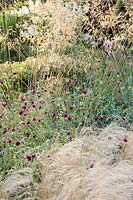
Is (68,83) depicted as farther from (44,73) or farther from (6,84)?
(6,84)

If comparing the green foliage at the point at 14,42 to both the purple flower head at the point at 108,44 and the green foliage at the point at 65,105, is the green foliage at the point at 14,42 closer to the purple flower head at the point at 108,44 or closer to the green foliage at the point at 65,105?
the green foliage at the point at 65,105

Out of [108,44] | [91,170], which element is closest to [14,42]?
[108,44]

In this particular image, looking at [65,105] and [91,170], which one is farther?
[65,105]

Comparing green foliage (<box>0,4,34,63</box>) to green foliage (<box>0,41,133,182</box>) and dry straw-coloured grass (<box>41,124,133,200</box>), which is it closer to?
green foliage (<box>0,41,133,182</box>)

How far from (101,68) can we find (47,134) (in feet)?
5.05

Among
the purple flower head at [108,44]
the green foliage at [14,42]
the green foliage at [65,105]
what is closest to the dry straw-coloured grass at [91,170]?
the green foliage at [65,105]

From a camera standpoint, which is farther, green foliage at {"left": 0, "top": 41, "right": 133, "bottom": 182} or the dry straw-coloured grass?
green foliage at {"left": 0, "top": 41, "right": 133, "bottom": 182}

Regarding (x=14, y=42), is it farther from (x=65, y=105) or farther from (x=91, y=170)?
(x=91, y=170)

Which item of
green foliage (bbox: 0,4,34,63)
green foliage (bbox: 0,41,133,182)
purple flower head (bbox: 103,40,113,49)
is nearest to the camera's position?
green foliage (bbox: 0,41,133,182)

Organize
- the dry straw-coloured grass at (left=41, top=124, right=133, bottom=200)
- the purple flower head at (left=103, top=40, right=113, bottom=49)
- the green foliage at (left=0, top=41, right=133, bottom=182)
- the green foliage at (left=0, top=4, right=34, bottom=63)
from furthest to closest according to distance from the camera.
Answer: the green foliage at (left=0, top=4, right=34, bottom=63) < the purple flower head at (left=103, top=40, right=113, bottom=49) < the green foliage at (left=0, top=41, right=133, bottom=182) < the dry straw-coloured grass at (left=41, top=124, right=133, bottom=200)

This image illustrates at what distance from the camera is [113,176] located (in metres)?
3.10

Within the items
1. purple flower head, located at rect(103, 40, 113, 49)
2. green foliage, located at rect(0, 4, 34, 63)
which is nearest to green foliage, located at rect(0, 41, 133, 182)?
purple flower head, located at rect(103, 40, 113, 49)

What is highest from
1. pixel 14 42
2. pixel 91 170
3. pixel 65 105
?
pixel 14 42

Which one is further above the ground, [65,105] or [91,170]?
[91,170]
